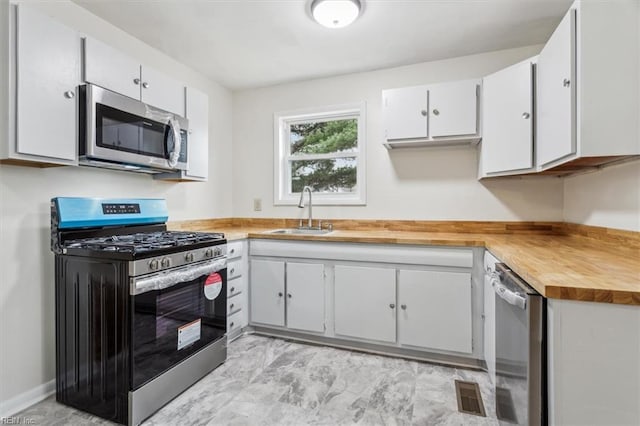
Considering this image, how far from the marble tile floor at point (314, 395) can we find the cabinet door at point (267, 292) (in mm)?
334

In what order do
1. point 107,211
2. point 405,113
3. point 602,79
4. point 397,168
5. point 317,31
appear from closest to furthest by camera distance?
1. point 602,79
2. point 107,211
3. point 317,31
4. point 405,113
5. point 397,168

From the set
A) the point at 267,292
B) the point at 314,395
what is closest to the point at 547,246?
the point at 314,395

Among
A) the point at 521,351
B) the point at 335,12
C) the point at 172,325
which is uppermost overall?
the point at 335,12

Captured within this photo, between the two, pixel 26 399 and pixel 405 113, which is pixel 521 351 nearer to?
pixel 405 113

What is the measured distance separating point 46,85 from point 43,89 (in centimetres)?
3

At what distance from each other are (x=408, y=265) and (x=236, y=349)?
4.85 feet

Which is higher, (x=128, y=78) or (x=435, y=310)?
(x=128, y=78)

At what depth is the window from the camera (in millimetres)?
3182

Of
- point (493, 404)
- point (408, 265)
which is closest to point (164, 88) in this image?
point (408, 265)

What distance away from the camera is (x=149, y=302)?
168 centimetres

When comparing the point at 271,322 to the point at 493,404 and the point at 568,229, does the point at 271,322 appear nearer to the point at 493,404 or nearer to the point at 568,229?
the point at 493,404

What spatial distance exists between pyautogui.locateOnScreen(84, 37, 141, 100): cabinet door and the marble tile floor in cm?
188

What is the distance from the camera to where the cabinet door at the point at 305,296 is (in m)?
2.59

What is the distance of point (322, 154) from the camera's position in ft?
11.1
